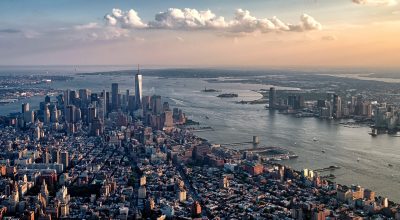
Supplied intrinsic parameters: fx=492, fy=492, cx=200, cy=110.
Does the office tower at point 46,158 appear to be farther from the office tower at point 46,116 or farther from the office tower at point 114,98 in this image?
the office tower at point 114,98

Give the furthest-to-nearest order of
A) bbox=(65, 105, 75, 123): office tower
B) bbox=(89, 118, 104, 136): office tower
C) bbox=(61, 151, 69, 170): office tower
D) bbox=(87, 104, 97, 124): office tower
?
bbox=(65, 105, 75, 123): office tower → bbox=(87, 104, 97, 124): office tower → bbox=(89, 118, 104, 136): office tower → bbox=(61, 151, 69, 170): office tower

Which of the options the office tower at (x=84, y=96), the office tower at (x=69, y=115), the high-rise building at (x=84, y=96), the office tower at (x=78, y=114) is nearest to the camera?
the office tower at (x=69, y=115)

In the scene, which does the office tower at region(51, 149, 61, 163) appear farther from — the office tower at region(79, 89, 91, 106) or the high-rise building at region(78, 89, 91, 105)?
the high-rise building at region(78, 89, 91, 105)

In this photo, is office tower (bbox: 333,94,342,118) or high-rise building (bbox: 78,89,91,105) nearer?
office tower (bbox: 333,94,342,118)

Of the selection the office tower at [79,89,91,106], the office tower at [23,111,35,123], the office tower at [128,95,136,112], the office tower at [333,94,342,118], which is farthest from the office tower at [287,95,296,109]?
the office tower at [23,111,35,123]

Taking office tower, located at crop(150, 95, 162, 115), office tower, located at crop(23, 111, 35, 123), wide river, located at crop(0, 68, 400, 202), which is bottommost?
wide river, located at crop(0, 68, 400, 202)

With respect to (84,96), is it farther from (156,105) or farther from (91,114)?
(156,105)

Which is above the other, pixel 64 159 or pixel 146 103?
pixel 146 103

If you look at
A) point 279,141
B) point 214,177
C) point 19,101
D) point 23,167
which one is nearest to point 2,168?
point 23,167

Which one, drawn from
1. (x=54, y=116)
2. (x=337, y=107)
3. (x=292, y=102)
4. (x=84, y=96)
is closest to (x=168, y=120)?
(x=54, y=116)

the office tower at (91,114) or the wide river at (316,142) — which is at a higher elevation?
the office tower at (91,114)

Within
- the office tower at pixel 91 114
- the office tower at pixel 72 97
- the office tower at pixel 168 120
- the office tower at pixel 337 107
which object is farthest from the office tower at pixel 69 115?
the office tower at pixel 337 107

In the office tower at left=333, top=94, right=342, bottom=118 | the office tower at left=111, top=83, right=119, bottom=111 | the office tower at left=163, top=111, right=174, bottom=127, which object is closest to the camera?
the office tower at left=163, top=111, right=174, bottom=127
